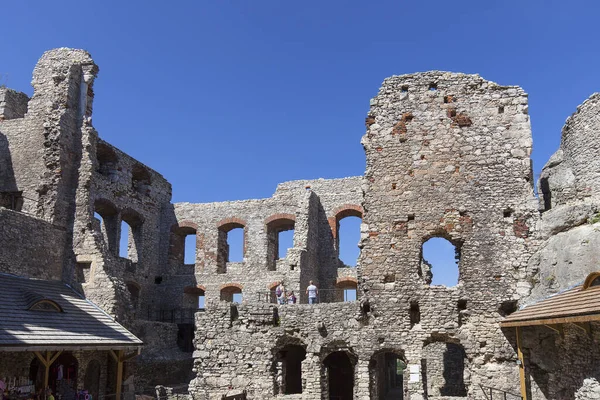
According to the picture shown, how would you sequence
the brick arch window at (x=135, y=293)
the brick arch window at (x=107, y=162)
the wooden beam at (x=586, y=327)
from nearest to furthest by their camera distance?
the wooden beam at (x=586, y=327) < the brick arch window at (x=107, y=162) < the brick arch window at (x=135, y=293)

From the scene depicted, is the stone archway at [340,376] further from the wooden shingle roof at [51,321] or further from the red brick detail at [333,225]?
the wooden shingle roof at [51,321]

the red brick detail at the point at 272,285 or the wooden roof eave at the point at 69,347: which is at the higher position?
the red brick detail at the point at 272,285

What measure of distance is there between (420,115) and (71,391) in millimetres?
11708

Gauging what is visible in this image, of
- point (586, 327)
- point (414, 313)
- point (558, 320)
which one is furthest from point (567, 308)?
point (414, 313)

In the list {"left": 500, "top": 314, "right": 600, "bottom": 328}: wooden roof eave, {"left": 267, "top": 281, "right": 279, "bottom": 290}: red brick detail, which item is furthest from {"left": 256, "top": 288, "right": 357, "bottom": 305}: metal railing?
{"left": 500, "top": 314, "right": 600, "bottom": 328}: wooden roof eave

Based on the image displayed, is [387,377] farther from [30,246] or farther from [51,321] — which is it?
[30,246]

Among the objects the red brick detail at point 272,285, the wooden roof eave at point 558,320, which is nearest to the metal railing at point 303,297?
the red brick detail at point 272,285

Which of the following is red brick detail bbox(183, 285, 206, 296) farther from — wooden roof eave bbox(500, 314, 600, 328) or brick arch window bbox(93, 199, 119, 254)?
wooden roof eave bbox(500, 314, 600, 328)

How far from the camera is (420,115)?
14484 mm

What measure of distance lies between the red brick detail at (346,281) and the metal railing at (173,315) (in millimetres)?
5993

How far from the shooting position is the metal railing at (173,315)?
2380 centimetres

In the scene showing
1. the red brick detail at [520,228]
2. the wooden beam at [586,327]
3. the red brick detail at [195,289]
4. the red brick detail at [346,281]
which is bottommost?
the wooden beam at [586,327]

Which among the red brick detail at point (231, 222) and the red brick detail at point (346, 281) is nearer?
the red brick detail at point (346, 281)

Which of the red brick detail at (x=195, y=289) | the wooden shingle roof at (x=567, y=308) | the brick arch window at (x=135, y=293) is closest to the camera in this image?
the wooden shingle roof at (x=567, y=308)
